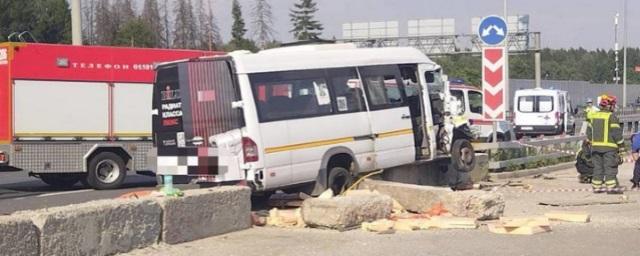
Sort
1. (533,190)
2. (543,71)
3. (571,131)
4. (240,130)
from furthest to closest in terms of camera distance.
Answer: (543,71), (571,131), (533,190), (240,130)

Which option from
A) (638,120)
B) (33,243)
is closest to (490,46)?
(33,243)

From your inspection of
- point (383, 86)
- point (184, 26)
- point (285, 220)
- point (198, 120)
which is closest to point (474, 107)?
point (383, 86)

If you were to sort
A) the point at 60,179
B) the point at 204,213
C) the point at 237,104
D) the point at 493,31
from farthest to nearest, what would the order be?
the point at 60,179 < the point at 493,31 < the point at 237,104 < the point at 204,213

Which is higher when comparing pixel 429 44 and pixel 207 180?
pixel 429 44

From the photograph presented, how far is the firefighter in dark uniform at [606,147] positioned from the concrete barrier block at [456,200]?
3994 mm

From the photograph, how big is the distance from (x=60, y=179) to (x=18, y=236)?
34.9 feet

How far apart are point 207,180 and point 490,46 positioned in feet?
25.8

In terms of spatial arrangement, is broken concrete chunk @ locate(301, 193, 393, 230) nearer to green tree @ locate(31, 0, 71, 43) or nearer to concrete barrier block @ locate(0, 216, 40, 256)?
concrete barrier block @ locate(0, 216, 40, 256)

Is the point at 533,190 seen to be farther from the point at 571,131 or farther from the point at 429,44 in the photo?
the point at 429,44

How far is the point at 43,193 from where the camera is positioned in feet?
54.1

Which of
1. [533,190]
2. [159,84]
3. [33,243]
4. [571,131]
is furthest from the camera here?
[571,131]

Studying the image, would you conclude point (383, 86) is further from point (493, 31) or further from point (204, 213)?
point (493, 31)

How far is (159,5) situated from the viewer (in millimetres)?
60188

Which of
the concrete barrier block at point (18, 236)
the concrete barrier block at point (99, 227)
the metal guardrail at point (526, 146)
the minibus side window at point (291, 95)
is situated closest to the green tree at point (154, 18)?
the metal guardrail at point (526, 146)
